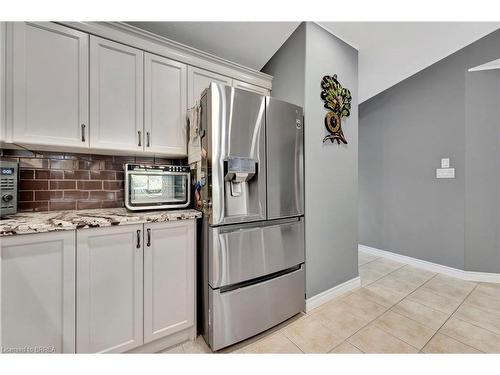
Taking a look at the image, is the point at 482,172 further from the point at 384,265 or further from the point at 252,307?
the point at 252,307

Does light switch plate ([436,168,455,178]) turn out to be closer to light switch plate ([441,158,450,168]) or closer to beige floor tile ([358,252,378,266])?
light switch plate ([441,158,450,168])

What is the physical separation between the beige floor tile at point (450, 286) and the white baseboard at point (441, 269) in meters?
0.09

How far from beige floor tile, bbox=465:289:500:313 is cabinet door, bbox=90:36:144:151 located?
3.38m

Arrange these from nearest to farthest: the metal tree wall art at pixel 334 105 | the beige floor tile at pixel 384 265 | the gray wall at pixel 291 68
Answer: the gray wall at pixel 291 68
the metal tree wall art at pixel 334 105
the beige floor tile at pixel 384 265

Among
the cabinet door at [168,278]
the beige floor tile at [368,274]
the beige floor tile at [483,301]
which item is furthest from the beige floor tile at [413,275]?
the cabinet door at [168,278]

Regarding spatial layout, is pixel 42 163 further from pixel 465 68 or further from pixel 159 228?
pixel 465 68

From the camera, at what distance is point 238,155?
1.48m

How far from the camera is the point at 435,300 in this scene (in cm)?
200

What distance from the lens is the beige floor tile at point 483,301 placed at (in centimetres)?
186

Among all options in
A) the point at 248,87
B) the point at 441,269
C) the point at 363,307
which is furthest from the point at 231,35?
the point at 441,269

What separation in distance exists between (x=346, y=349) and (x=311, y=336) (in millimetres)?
242

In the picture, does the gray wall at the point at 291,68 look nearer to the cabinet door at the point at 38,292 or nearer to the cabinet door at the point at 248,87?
the cabinet door at the point at 248,87

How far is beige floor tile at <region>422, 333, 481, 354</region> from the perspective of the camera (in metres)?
1.37

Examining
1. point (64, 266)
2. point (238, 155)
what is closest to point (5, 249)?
point (64, 266)
